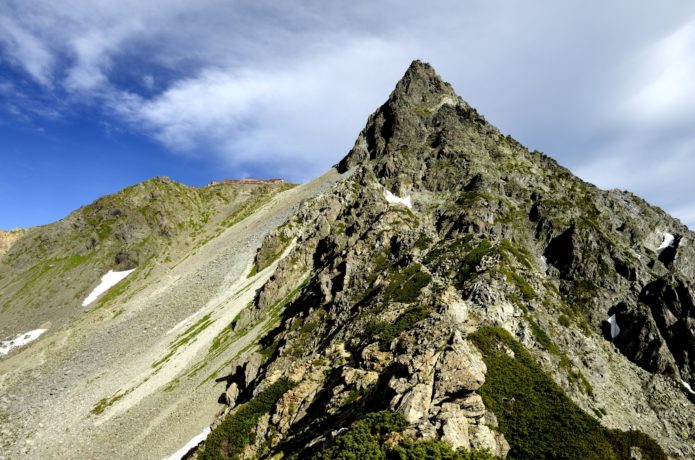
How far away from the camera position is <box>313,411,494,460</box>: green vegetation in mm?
18797

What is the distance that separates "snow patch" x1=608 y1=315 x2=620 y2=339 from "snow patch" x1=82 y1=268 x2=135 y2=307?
13216 centimetres

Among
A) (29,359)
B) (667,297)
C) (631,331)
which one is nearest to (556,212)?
(667,297)

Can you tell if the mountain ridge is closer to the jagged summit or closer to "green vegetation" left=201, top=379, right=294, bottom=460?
"green vegetation" left=201, top=379, right=294, bottom=460

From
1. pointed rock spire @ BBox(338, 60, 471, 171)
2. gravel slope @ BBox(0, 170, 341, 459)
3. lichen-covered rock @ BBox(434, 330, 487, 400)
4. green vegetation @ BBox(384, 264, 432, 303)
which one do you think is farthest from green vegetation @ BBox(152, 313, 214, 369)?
pointed rock spire @ BBox(338, 60, 471, 171)

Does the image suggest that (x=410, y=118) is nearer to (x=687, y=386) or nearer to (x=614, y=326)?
(x=614, y=326)

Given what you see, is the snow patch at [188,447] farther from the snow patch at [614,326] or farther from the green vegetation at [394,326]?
the snow patch at [614,326]

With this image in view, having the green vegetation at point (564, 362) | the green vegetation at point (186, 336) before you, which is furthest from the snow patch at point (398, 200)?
the green vegetation at point (564, 362)

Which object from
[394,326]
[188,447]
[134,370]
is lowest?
[394,326]

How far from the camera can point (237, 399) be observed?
5416 centimetres

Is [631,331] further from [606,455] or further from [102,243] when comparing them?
[102,243]

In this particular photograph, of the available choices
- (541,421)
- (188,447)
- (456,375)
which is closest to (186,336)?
(188,447)

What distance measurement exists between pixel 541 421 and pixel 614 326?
55.9 meters

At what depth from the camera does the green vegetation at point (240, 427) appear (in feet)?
127

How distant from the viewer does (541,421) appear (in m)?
27.7
